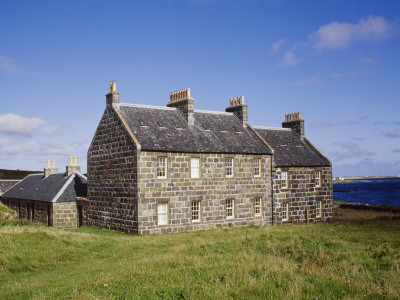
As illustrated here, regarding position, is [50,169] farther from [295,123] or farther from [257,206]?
[295,123]

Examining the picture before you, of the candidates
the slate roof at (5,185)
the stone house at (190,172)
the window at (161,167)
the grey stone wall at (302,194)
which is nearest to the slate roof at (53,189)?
the stone house at (190,172)

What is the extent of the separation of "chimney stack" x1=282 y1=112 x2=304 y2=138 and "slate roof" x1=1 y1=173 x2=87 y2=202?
2039cm

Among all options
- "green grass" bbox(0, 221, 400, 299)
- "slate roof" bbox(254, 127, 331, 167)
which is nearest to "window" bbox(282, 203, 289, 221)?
"slate roof" bbox(254, 127, 331, 167)

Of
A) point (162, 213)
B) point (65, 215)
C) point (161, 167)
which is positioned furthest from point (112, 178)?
point (65, 215)

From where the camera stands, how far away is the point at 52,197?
33406mm

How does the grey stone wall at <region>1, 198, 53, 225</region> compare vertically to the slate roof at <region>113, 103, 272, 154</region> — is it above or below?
below

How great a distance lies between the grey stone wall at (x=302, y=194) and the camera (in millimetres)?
34594

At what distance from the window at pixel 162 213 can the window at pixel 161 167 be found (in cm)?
202

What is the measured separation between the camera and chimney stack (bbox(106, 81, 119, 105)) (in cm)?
3072

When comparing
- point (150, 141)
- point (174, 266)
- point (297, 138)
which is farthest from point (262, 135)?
point (174, 266)

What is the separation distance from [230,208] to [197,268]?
18.0 metres

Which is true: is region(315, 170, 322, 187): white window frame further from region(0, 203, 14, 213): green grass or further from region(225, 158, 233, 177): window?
region(0, 203, 14, 213): green grass

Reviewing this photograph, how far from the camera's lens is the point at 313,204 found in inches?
1464

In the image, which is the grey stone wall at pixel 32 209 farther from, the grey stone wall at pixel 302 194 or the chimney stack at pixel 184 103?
the grey stone wall at pixel 302 194
